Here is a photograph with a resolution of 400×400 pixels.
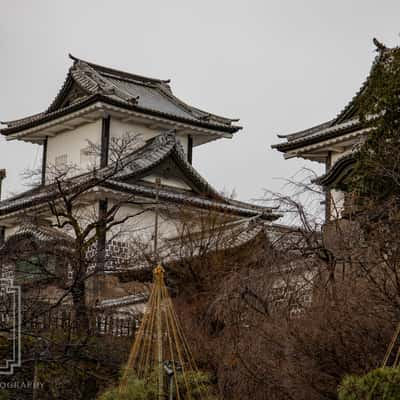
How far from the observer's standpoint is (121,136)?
101 ft

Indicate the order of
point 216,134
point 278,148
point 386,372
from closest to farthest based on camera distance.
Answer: point 386,372 → point 278,148 → point 216,134

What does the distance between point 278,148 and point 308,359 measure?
13167 millimetres

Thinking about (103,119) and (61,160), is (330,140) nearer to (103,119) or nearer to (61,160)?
(103,119)

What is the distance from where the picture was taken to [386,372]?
35.2 ft

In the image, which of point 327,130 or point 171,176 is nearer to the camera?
point 327,130

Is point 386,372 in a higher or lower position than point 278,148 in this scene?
lower

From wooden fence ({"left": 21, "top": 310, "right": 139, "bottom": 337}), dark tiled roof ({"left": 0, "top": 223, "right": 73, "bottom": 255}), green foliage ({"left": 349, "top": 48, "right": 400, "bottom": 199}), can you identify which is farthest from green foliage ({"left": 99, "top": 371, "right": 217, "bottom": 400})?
dark tiled roof ({"left": 0, "top": 223, "right": 73, "bottom": 255})

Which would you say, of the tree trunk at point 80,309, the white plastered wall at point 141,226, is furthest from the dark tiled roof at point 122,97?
the tree trunk at point 80,309

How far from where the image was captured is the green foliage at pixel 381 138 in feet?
49.5

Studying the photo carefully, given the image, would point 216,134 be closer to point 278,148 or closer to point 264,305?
point 278,148

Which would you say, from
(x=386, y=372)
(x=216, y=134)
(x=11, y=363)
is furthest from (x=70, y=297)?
(x=216, y=134)

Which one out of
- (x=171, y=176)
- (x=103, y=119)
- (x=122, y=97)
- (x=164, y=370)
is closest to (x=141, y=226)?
(x=171, y=176)
